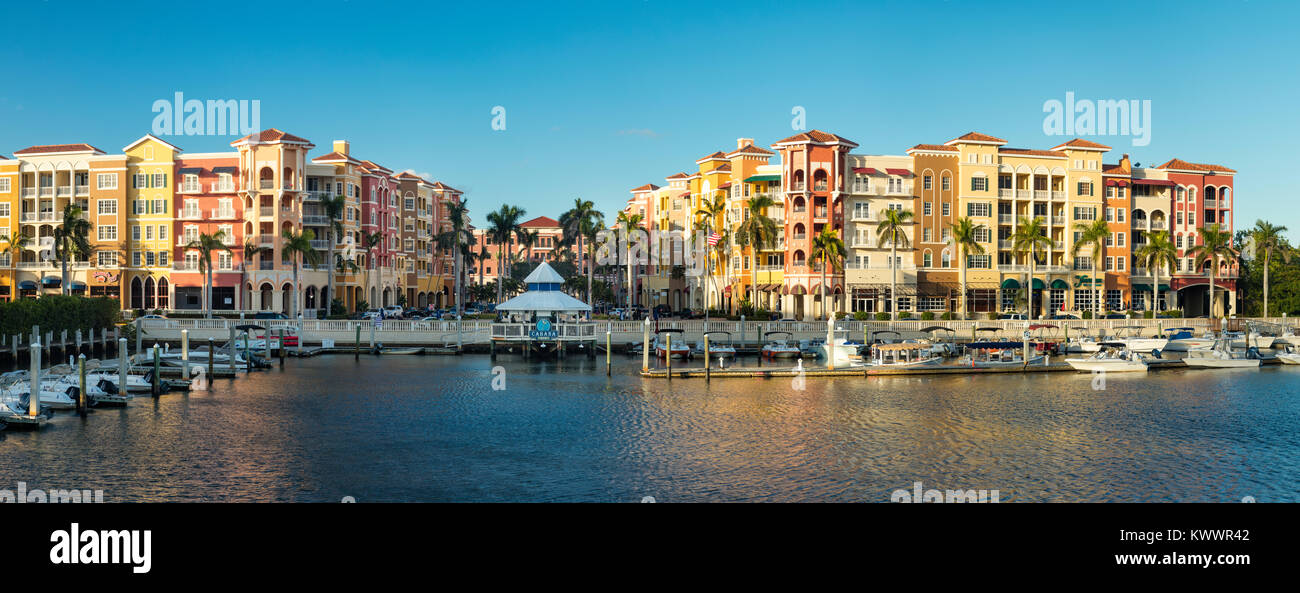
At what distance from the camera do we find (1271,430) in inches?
1351

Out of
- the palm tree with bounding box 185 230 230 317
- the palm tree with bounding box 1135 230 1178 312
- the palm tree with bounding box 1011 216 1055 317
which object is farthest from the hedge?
the palm tree with bounding box 1135 230 1178 312

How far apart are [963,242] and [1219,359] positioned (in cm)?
2683

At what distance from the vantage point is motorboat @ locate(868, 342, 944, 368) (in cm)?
5297

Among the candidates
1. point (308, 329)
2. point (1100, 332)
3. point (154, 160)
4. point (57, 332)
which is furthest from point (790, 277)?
point (154, 160)

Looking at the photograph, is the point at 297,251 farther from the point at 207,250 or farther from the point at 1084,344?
the point at 1084,344

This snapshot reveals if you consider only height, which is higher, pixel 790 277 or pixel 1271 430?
pixel 790 277

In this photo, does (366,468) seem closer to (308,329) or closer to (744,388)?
(744,388)

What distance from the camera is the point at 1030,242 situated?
85688 millimetres

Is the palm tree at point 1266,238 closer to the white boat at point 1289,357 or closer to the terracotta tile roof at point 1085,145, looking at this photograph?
the terracotta tile roof at point 1085,145

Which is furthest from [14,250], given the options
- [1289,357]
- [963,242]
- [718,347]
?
[1289,357]

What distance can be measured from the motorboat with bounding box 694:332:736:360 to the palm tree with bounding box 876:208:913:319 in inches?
725

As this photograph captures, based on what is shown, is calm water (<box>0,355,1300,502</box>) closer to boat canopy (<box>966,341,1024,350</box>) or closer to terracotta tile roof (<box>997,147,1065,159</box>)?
boat canopy (<box>966,341,1024,350</box>)
